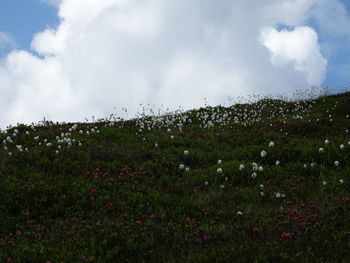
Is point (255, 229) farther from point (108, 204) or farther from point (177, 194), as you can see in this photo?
point (108, 204)

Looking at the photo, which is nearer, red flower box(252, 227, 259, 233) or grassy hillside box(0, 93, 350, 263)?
grassy hillside box(0, 93, 350, 263)

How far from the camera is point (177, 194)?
10617 mm

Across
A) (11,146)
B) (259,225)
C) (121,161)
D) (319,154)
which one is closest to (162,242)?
(259,225)

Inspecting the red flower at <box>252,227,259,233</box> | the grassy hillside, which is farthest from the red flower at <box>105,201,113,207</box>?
the red flower at <box>252,227,259,233</box>

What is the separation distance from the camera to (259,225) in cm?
829

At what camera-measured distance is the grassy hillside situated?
7.11 metres

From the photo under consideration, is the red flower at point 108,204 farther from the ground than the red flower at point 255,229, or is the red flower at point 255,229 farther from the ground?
the red flower at point 108,204

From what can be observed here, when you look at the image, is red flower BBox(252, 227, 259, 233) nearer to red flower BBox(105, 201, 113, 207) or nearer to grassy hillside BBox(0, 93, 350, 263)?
grassy hillside BBox(0, 93, 350, 263)

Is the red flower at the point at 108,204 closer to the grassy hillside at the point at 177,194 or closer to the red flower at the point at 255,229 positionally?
the grassy hillside at the point at 177,194

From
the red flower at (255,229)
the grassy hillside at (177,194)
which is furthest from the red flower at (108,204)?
the red flower at (255,229)

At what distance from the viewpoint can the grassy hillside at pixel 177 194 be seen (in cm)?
711

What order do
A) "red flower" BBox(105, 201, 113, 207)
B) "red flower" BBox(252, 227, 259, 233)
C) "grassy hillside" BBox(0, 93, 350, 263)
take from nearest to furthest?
"grassy hillside" BBox(0, 93, 350, 263)
"red flower" BBox(252, 227, 259, 233)
"red flower" BBox(105, 201, 113, 207)

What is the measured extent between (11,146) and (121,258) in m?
8.64

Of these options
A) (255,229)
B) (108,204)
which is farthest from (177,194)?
(255,229)
